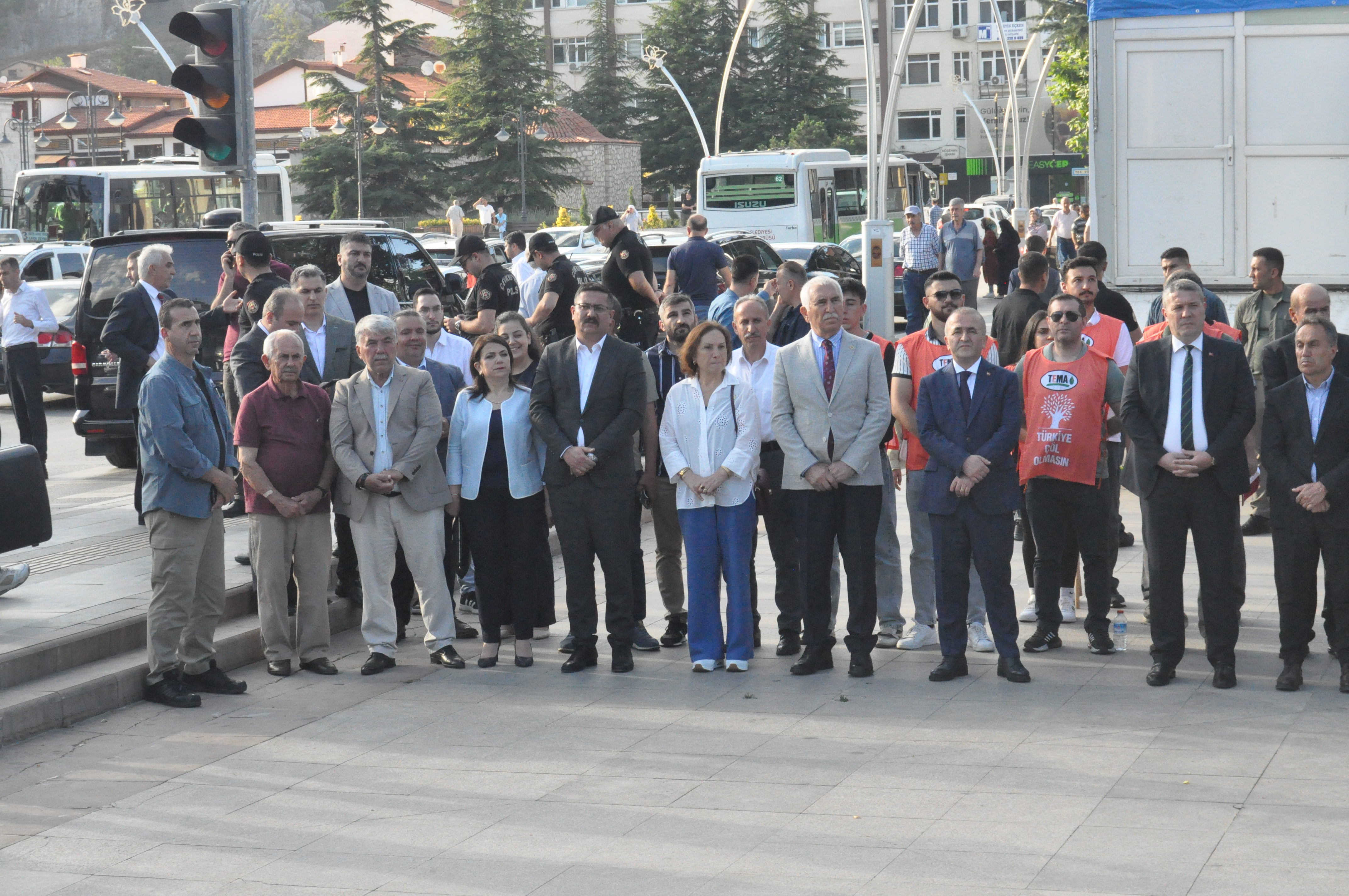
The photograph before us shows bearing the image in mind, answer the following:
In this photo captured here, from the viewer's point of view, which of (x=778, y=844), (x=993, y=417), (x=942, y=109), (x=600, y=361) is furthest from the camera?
(x=942, y=109)

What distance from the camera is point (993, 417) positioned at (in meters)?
7.81

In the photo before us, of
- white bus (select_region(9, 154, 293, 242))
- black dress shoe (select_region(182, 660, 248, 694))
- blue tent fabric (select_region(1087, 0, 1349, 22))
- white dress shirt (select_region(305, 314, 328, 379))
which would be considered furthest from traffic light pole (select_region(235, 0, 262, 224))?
white bus (select_region(9, 154, 293, 242))

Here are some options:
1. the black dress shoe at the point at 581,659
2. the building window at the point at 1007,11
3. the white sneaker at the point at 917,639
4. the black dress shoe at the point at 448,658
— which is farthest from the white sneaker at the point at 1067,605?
the building window at the point at 1007,11

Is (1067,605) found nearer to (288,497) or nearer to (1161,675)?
(1161,675)

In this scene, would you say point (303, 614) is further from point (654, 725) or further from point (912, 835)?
point (912, 835)

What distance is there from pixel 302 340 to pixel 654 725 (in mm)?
3093

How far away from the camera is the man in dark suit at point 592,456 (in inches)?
324

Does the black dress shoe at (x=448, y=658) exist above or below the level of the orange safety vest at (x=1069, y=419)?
below

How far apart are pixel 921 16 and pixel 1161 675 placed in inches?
3159

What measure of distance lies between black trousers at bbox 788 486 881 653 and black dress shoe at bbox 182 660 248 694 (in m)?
2.93

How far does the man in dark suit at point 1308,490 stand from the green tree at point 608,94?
68.1 meters

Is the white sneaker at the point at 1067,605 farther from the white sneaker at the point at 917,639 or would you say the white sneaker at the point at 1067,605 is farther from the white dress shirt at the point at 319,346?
the white dress shirt at the point at 319,346

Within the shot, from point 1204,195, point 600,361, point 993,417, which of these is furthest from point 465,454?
point 1204,195

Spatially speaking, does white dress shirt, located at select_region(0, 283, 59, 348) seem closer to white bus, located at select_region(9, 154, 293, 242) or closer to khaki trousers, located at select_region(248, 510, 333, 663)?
khaki trousers, located at select_region(248, 510, 333, 663)
